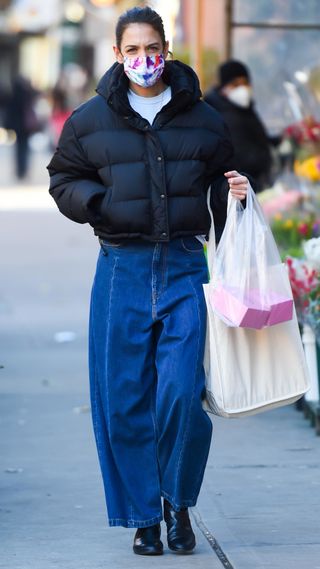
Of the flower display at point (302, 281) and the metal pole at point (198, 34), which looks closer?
the flower display at point (302, 281)

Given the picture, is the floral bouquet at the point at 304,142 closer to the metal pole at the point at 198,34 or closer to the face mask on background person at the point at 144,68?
the metal pole at the point at 198,34

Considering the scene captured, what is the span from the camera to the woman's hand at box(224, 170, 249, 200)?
4922mm

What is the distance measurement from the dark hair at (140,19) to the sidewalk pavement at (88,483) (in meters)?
1.77

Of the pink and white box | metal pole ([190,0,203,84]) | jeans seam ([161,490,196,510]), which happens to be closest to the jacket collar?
the pink and white box

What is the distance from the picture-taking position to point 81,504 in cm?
579

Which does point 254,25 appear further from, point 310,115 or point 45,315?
point 45,315

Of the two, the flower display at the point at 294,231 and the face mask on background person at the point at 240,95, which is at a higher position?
the face mask on background person at the point at 240,95

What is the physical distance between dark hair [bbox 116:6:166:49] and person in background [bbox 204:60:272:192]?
17.9 ft

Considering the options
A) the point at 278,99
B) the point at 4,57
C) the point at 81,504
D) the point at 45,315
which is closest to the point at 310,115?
the point at 278,99

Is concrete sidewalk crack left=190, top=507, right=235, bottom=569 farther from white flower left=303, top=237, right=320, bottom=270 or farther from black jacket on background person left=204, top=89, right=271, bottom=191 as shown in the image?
black jacket on background person left=204, top=89, right=271, bottom=191

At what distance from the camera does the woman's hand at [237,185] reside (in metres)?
4.92

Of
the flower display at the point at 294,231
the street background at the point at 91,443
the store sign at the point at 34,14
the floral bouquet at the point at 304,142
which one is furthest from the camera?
the store sign at the point at 34,14

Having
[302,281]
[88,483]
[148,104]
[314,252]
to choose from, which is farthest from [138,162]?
[302,281]

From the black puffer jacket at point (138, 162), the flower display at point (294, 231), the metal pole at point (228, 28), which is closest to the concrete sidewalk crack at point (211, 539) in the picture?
the black puffer jacket at point (138, 162)
